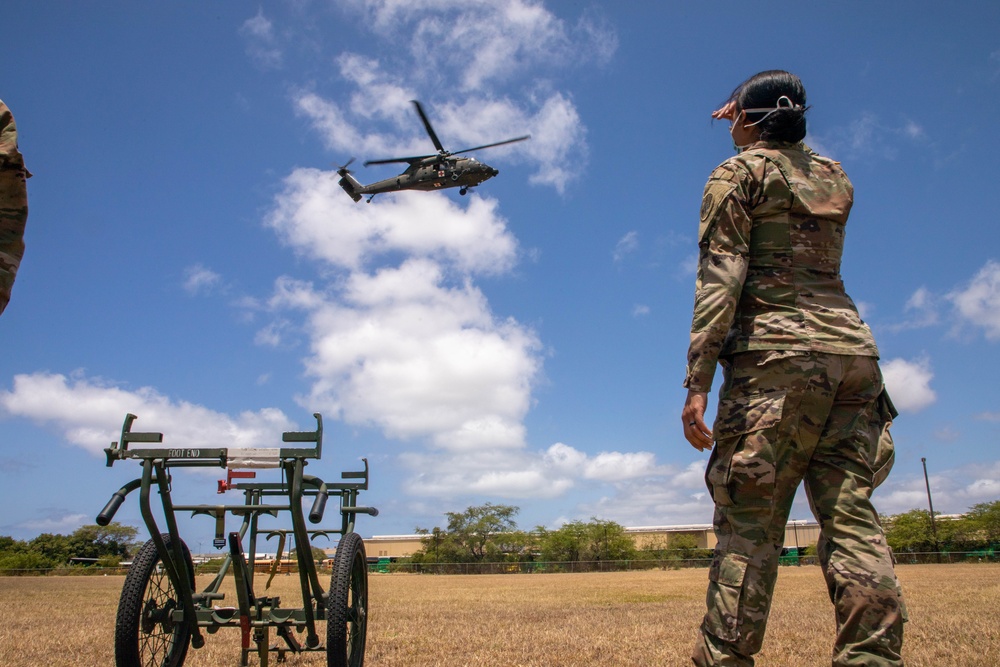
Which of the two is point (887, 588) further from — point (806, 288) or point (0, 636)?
point (0, 636)

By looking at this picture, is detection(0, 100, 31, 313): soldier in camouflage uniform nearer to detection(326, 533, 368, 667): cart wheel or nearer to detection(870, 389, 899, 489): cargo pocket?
detection(326, 533, 368, 667): cart wheel

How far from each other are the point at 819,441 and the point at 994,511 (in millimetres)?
72586

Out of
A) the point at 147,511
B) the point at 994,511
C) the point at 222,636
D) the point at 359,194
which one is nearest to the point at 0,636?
the point at 222,636

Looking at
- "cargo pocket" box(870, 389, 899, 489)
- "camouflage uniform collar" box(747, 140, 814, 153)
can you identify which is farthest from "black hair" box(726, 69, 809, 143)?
"cargo pocket" box(870, 389, 899, 489)

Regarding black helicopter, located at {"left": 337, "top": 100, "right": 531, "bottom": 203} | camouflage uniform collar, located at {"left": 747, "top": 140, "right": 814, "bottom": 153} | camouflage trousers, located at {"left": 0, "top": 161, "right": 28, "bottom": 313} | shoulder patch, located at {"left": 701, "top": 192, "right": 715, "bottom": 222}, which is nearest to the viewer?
camouflage trousers, located at {"left": 0, "top": 161, "right": 28, "bottom": 313}

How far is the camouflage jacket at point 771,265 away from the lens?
271 cm

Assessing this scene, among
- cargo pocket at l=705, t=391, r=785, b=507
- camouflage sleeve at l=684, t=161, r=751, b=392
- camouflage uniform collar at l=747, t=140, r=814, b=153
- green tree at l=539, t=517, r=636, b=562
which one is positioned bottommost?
green tree at l=539, t=517, r=636, b=562

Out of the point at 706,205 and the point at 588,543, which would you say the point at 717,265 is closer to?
the point at 706,205

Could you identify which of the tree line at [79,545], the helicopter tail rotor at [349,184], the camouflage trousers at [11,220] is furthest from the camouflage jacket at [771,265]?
the tree line at [79,545]

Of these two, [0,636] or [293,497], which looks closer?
[293,497]

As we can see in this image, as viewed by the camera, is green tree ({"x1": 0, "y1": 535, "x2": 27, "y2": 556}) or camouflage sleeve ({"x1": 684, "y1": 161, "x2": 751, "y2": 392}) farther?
green tree ({"x1": 0, "y1": 535, "x2": 27, "y2": 556})

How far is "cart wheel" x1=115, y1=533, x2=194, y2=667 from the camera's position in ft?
13.1

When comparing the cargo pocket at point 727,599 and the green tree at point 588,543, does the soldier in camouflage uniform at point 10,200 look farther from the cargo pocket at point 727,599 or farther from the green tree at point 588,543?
the green tree at point 588,543

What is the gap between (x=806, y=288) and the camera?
282cm
